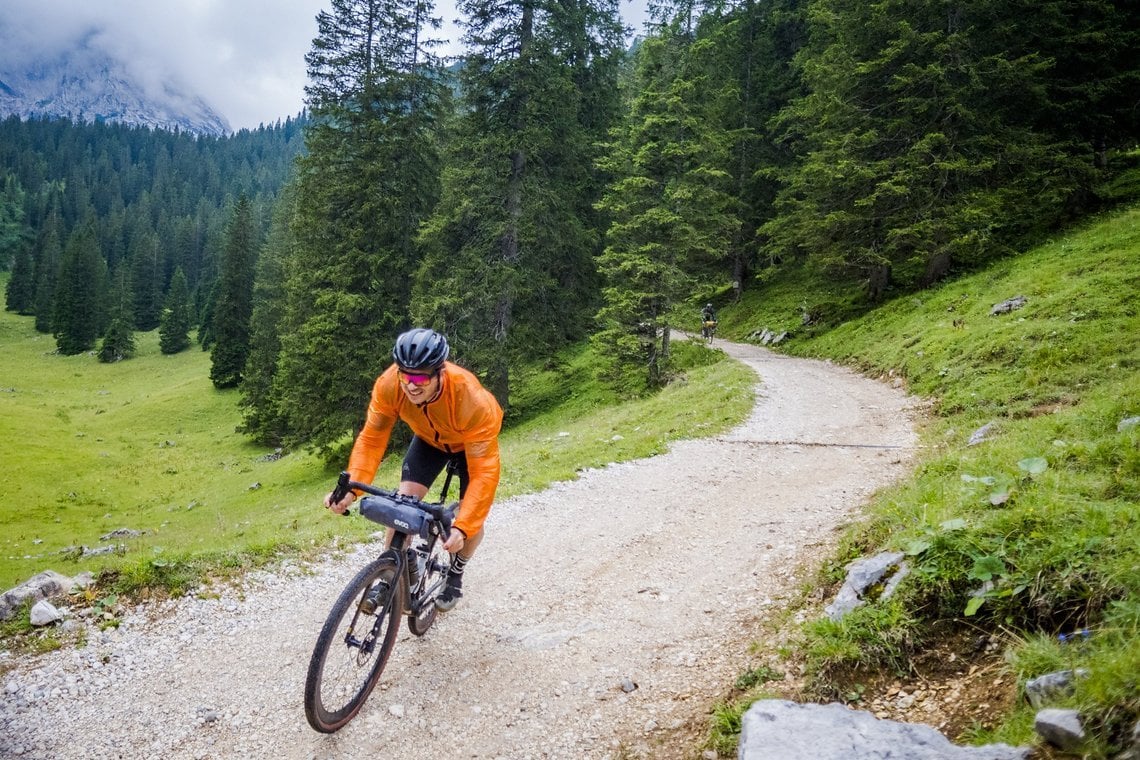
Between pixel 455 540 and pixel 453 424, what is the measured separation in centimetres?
96

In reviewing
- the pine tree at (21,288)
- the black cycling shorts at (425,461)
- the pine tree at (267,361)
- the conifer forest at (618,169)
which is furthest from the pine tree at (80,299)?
the black cycling shorts at (425,461)

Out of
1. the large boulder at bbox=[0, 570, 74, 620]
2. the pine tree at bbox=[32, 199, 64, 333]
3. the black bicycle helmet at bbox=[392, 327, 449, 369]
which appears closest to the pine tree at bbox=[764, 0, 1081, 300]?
the black bicycle helmet at bbox=[392, 327, 449, 369]

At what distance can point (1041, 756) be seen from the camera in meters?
2.52

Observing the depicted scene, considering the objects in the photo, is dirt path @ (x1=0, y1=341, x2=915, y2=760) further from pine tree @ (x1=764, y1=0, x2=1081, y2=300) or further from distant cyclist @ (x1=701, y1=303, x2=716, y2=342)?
distant cyclist @ (x1=701, y1=303, x2=716, y2=342)

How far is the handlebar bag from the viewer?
13.6 ft

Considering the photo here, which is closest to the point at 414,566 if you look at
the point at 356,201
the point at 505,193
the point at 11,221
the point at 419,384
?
the point at 419,384

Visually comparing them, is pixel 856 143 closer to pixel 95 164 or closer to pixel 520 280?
pixel 520 280

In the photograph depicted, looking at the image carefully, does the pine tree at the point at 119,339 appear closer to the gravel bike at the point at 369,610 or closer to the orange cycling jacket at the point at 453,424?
the orange cycling jacket at the point at 453,424

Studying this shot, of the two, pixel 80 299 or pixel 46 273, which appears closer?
pixel 80 299

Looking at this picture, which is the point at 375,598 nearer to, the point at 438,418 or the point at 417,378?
the point at 438,418

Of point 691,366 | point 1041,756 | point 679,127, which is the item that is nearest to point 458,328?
point 691,366

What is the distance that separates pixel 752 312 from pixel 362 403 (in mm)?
22396

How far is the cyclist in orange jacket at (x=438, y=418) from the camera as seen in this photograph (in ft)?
14.2

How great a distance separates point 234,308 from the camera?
57906mm
